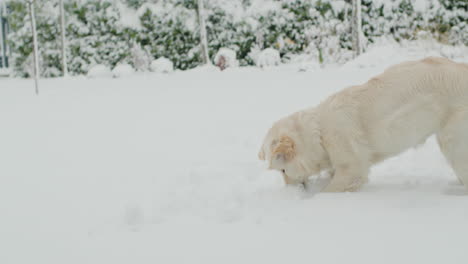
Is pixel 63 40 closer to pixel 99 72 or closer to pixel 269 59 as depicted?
pixel 99 72

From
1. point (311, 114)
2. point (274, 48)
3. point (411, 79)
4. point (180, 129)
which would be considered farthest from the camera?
point (274, 48)

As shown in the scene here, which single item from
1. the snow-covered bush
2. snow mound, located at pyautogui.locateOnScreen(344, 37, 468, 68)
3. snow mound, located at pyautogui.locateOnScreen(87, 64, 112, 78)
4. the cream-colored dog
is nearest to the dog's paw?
the cream-colored dog

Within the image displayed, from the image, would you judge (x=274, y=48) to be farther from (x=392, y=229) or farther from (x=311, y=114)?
(x=392, y=229)

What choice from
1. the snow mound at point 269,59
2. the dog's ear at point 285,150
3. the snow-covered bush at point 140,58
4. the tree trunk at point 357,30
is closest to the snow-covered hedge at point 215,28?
the snow-covered bush at point 140,58

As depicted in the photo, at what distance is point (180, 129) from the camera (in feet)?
16.0

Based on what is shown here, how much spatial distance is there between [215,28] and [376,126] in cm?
1175

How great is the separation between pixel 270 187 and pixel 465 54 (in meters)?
8.17

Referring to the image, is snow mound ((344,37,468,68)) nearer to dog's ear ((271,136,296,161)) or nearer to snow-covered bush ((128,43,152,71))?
dog's ear ((271,136,296,161))

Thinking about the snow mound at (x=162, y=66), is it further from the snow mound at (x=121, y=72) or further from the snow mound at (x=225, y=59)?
the snow mound at (x=225, y=59)

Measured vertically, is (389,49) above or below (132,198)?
above

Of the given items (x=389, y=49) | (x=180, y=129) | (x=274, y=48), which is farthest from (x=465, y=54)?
(x=180, y=129)

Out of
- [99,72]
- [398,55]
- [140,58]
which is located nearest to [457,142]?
[398,55]

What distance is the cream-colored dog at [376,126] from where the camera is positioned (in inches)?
89.3

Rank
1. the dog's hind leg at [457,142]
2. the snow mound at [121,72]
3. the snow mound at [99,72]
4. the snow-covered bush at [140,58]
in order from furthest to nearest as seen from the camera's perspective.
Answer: the snow-covered bush at [140,58] < the snow mound at [99,72] < the snow mound at [121,72] < the dog's hind leg at [457,142]
